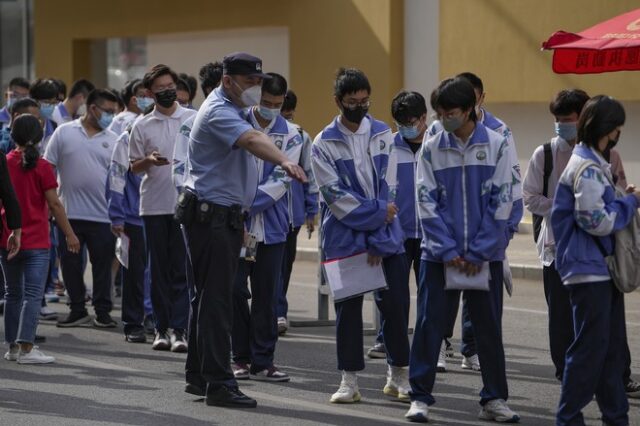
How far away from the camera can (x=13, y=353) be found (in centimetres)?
1042

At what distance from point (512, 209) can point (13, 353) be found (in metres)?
3.80

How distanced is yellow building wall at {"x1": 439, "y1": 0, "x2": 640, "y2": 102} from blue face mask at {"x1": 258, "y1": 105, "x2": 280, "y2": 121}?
30.2 feet

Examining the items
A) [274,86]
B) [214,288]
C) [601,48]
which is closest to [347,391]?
[214,288]

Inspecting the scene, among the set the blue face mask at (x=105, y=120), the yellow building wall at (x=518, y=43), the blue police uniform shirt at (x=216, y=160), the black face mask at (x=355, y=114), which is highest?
the yellow building wall at (x=518, y=43)

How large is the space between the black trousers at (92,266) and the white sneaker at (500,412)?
195 inches

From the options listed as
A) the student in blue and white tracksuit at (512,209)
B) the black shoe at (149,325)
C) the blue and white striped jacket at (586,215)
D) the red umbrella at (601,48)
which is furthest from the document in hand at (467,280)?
the black shoe at (149,325)

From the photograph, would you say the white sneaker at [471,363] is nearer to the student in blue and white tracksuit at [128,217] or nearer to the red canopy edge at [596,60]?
the red canopy edge at [596,60]

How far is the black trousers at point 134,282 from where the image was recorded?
11.5 m

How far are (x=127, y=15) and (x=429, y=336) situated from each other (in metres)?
17.8

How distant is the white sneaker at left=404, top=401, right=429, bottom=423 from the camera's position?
809 cm

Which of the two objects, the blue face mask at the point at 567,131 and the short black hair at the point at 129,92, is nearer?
the blue face mask at the point at 567,131

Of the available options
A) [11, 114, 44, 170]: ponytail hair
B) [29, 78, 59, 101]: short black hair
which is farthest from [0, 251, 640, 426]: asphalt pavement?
[29, 78, 59, 101]: short black hair

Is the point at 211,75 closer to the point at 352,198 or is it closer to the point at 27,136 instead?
the point at 27,136

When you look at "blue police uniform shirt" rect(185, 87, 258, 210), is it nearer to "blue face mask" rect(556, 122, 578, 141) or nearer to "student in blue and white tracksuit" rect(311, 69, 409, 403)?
"student in blue and white tracksuit" rect(311, 69, 409, 403)
